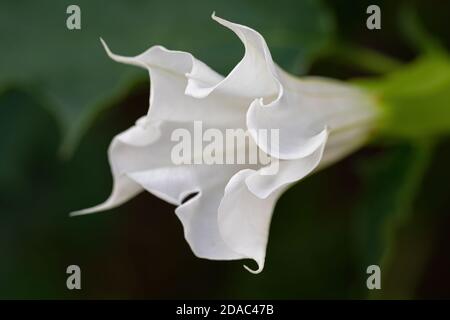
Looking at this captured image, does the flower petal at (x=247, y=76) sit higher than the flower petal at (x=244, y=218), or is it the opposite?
the flower petal at (x=247, y=76)

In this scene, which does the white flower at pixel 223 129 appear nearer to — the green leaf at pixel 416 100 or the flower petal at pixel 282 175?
the flower petal at pixel 282 175

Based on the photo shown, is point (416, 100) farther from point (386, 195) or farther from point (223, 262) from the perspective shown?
point (223, 262)

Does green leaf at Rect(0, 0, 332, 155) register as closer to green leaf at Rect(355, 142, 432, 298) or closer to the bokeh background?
the bokeh background

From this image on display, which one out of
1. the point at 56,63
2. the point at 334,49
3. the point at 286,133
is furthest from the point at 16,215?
the point at 286,133

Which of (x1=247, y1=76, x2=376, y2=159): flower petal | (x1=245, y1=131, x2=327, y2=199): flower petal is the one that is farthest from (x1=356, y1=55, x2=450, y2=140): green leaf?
(x1=245, y1=131, x2=327, y2=199): flower petal

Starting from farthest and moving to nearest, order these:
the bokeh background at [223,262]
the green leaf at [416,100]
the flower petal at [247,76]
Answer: the bokeh background at [223,262] → the green leaf at [416,100] → the flower petal at [247,76]

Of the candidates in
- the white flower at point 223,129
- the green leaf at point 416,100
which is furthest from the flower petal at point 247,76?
the green leaf at point 416,100
